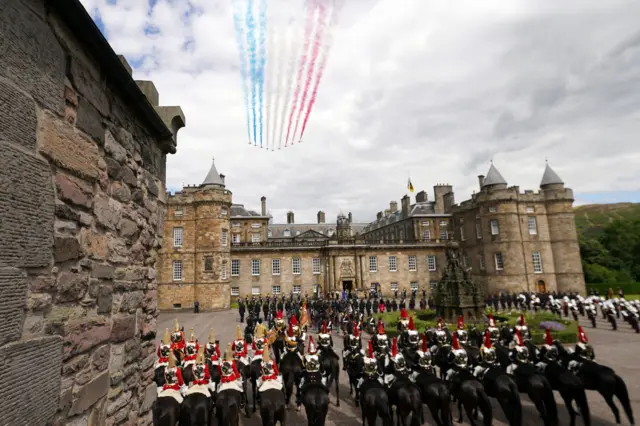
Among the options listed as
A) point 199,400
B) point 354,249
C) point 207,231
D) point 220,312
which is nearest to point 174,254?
point 207,231

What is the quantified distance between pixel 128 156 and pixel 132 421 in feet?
10.5

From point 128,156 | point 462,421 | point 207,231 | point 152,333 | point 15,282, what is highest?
point 207,231

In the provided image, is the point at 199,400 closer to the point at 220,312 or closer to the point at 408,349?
the point at 408,349

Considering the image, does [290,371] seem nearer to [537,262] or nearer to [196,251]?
[196,251]

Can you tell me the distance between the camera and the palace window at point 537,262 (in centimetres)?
3981

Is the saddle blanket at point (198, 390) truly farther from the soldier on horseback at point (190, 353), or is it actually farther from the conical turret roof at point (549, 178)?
the conical turret roof at point (549, 178)

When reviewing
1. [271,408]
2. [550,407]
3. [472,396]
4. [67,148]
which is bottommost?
[550,407]

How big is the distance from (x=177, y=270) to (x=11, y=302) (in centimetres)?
3671

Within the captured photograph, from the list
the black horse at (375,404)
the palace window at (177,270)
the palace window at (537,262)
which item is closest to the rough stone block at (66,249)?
the black horse at (375,404)

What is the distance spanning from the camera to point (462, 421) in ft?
30.2

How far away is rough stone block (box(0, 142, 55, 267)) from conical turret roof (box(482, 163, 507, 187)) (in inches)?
1780

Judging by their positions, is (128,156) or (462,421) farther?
(462,421)

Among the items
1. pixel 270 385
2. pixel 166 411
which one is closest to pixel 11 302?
pixel 166 411

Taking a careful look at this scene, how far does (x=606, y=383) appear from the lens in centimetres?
827
